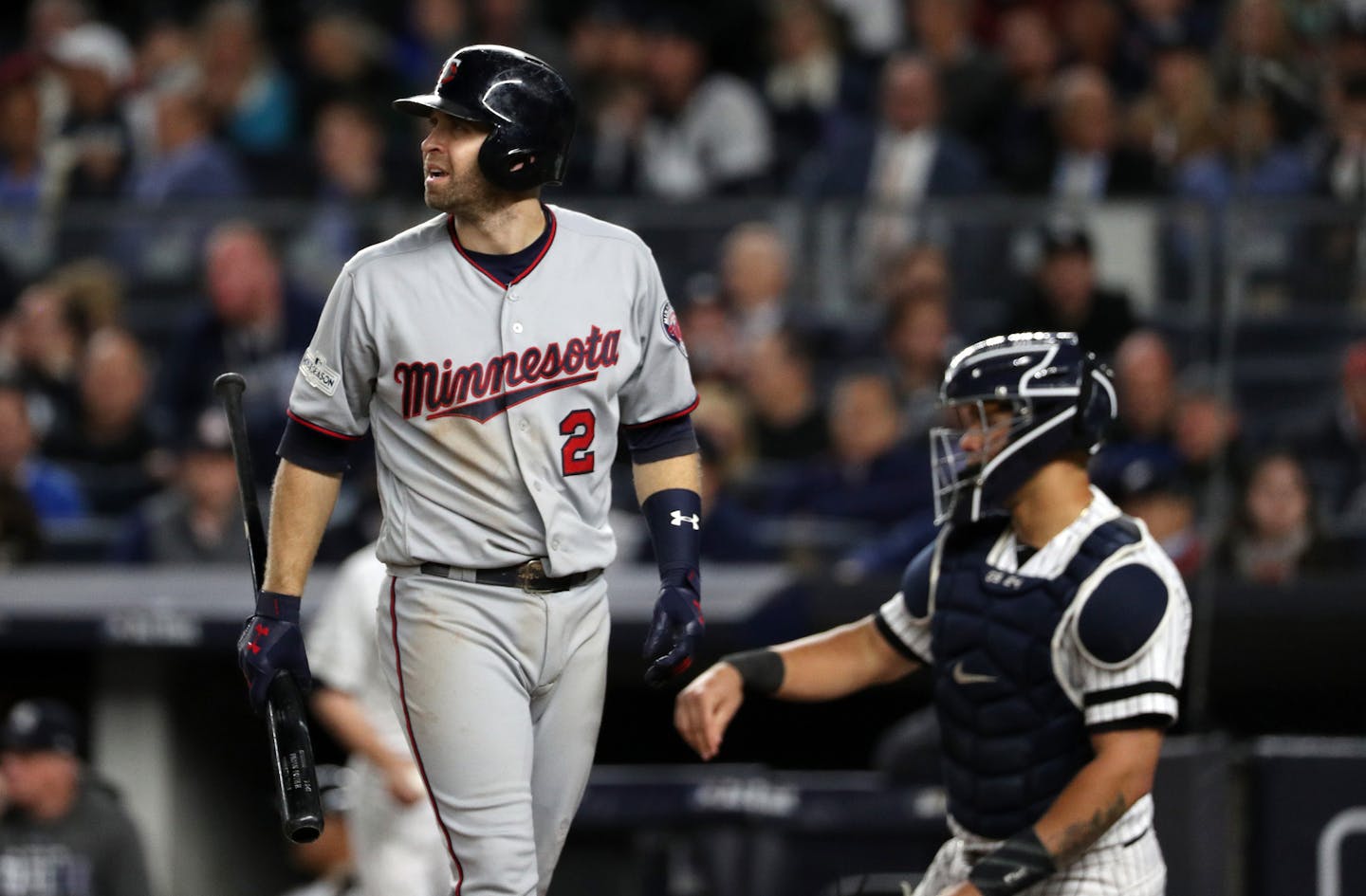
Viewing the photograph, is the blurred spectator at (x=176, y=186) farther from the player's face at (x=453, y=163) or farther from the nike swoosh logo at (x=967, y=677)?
the nike swoosh logo at (x=967, y=677)

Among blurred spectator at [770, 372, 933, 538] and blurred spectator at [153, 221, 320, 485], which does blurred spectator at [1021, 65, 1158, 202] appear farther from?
blurred spectator at [153, 221, 320, 485]

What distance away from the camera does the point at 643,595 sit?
6.73 metres

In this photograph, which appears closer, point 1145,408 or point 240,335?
point 1145,408

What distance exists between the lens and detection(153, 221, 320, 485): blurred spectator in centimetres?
838

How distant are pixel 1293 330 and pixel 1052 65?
2.60 metres

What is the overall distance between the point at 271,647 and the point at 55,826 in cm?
363

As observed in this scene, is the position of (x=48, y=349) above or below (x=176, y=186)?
below

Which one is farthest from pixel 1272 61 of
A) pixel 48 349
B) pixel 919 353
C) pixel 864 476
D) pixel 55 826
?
pixel 48 349

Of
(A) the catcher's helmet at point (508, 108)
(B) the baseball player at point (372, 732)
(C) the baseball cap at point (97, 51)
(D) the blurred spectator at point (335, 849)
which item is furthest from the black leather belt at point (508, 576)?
(C) the baseball cap at point (97, 51)

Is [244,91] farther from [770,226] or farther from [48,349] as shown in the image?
[770,226]

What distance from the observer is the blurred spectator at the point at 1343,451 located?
7.38 metres

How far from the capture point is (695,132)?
10086 mm

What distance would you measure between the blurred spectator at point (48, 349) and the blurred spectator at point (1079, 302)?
3.87 metres

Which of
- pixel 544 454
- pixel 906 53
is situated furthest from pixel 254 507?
pixel 906 53
